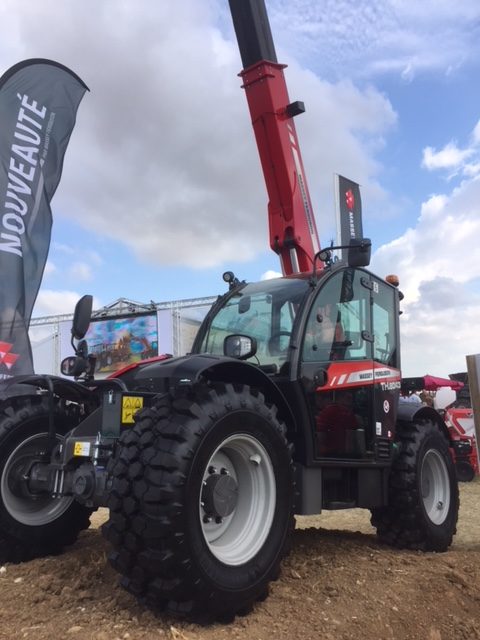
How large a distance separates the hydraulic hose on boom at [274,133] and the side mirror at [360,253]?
2.58m

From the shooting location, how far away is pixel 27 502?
4.43m

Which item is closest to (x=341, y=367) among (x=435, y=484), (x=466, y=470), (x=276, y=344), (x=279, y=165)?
(x=276, y=344)

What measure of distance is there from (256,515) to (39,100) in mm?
8029

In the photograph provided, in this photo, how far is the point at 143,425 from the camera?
3109 mm

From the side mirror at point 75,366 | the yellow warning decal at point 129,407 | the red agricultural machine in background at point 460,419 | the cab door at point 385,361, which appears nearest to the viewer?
the yellow warning decal at point 129,407

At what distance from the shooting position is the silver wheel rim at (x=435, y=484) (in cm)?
557

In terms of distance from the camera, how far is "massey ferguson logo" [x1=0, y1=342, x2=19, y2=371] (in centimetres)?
838

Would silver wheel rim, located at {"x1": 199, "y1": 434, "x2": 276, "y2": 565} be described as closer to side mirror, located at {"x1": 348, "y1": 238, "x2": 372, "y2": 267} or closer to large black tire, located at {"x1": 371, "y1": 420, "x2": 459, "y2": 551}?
side mirror, located at {"x1": 348, "y1": 238, "x2": 372, "y2": 267}

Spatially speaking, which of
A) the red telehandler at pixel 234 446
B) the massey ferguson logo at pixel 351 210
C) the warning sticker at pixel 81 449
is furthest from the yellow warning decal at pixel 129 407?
the massey ferguson logo at pixel 351 210

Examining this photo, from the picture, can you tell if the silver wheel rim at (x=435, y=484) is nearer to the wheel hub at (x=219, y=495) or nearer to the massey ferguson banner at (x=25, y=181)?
the wheel hub at (x=219, y=495)

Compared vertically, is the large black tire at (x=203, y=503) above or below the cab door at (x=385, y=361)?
below

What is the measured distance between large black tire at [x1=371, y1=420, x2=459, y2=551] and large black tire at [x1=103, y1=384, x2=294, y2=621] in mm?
1844

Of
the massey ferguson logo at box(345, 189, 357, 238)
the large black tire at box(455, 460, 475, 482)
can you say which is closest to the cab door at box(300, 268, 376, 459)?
the massey ferguson logo at box(345, 189, 357, 238)

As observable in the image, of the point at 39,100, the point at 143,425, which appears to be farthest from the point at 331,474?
the point at 39,100
